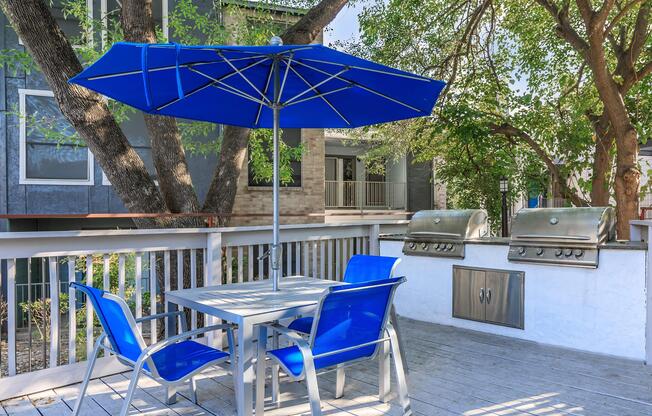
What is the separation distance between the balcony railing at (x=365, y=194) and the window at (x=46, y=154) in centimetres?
760

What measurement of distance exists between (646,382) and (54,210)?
27.6 feet

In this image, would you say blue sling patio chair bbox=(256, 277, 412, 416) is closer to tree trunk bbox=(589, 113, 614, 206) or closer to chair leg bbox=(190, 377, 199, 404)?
chair leg bbox=(190, 377, 199, 404)

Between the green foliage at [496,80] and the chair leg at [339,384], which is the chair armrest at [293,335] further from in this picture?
the green foliage at [496,80]

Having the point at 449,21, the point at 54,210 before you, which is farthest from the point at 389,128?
the point at 54,210

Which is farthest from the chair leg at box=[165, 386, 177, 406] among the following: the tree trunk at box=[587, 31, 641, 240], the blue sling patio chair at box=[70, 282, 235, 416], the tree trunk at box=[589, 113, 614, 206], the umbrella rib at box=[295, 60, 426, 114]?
the tree trunk at box=[589, 113, 614, 206]

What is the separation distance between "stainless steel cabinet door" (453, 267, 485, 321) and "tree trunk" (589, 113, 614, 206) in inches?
138

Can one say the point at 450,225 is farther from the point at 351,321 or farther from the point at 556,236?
the point at 351,321

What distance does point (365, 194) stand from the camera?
1593 centimetres

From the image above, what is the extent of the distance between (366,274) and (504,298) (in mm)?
1749

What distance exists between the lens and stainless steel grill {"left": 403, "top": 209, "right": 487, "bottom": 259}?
512cm

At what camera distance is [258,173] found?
812cm

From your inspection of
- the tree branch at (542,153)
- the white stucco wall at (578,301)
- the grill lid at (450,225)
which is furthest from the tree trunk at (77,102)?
the tree branch at (542,153)

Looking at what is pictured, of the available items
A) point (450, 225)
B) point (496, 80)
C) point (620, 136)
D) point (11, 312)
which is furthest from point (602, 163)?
point (11, 312)

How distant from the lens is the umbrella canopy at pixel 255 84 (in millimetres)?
2654
